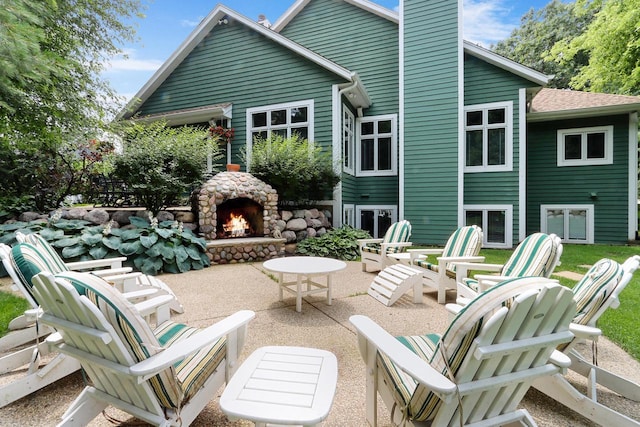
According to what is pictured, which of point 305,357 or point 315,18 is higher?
point 315,18

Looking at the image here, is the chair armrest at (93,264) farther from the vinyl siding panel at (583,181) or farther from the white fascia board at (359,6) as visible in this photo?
the vinyl siding panel at (583,181)

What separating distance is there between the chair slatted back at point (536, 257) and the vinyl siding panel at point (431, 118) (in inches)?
213

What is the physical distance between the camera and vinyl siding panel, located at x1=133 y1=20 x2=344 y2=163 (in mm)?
8373

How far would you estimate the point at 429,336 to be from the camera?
2006 mm

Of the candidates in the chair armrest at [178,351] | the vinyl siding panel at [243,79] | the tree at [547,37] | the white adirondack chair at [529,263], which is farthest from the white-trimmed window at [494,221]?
the tree at [547,37]

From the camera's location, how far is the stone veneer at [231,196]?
642 cm

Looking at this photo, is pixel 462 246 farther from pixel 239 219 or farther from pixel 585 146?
pixel 585 146

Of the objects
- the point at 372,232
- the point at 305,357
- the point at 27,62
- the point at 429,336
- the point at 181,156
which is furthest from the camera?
Result: the point at 372,232

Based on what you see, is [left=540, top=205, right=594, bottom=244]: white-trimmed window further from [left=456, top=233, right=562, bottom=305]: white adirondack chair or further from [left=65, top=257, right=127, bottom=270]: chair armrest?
[left=65, top=257, right=127, bottom=270]: chair armrest

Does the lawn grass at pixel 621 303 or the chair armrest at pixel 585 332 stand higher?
the chair armrest at pixel 585 332

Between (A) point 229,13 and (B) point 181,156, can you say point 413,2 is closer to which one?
(A) point 229,13

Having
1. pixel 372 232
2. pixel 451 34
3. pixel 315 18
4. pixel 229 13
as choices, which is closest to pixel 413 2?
pixel 451 34

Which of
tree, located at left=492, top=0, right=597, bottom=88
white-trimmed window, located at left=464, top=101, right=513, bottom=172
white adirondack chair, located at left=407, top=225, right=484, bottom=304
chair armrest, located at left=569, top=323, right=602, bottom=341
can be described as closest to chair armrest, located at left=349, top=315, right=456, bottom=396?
chair armrest, located at left=569, top=323, right=602, bottom=341

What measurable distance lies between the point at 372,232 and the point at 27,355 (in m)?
8.26
